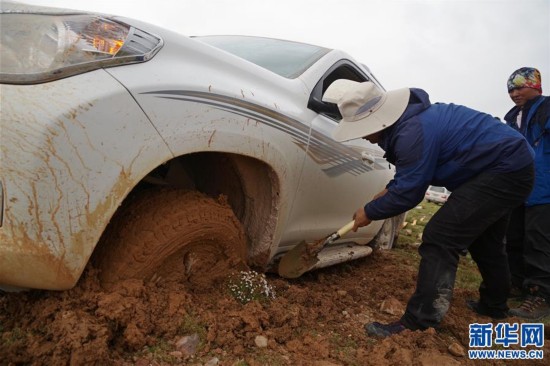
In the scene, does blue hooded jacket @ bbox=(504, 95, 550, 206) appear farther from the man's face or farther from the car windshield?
the car windshield

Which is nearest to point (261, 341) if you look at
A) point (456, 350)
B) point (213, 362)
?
point (213, 362)

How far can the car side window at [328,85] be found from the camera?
273 centimetres

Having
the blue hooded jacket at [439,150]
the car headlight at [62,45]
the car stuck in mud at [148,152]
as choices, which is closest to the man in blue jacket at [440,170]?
the blue hooded jacket at [439,150]

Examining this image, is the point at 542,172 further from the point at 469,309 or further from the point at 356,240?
the point at 356,240

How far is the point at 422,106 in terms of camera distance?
8.14 ft

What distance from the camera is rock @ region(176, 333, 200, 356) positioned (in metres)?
1.84

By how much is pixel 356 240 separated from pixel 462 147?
168 centimetres

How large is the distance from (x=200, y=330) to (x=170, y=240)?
0.43 metres

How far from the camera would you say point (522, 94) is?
382 cm

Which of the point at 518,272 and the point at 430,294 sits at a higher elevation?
the point at 430,294

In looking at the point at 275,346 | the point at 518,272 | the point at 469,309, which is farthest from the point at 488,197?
the point at 518,272

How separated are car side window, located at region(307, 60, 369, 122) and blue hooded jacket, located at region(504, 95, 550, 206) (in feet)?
5.10

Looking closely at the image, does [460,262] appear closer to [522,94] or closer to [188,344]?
[522,94]

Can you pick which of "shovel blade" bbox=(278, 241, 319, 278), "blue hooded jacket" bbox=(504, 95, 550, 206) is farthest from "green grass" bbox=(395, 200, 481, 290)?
"shovel blade" bbox=(278, 241, 319, 278)
